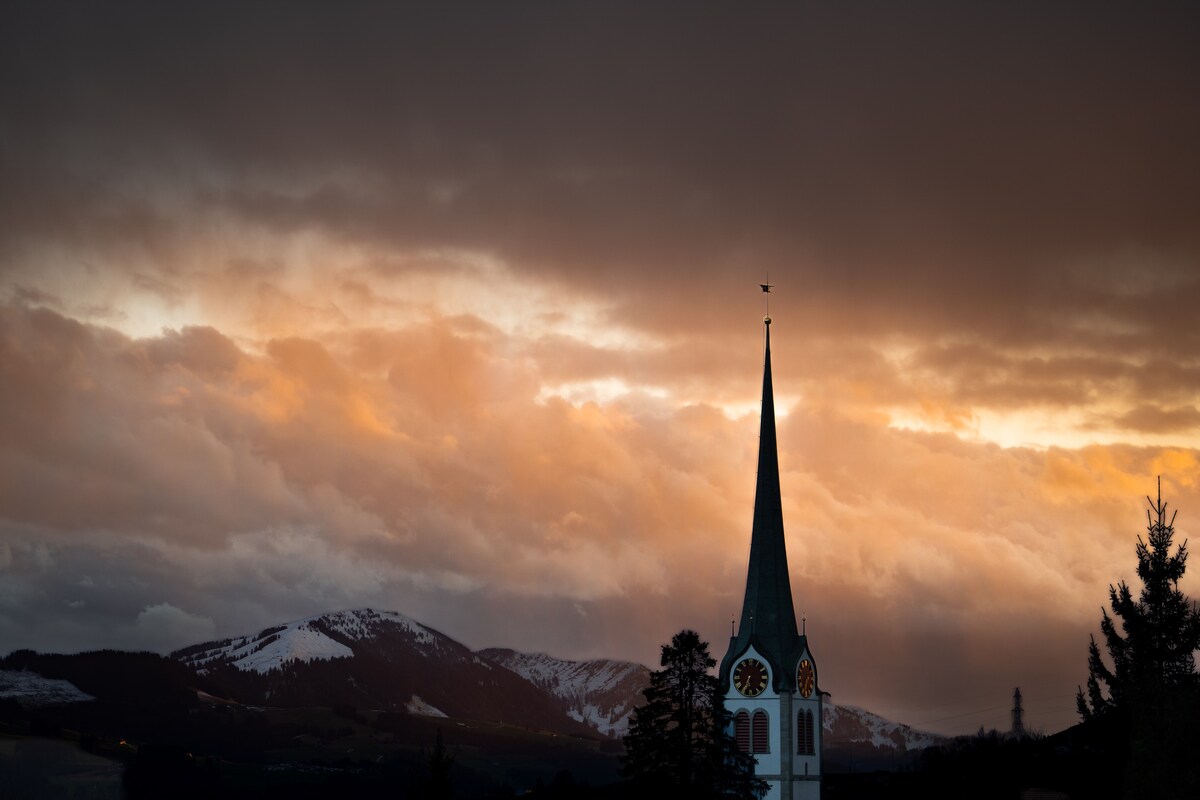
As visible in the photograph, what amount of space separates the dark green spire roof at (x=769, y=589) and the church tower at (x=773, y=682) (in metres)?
0.09

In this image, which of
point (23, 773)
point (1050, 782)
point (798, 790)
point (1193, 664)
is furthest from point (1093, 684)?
point (23, 773)

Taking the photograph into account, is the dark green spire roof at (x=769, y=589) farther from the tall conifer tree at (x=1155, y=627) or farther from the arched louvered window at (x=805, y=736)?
the tall conifer tree at (x=1155, y=627)

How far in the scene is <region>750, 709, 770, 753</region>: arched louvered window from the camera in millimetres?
131250

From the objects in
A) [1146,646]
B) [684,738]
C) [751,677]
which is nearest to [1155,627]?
[1146,646]

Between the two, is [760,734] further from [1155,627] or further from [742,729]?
[1155,627]

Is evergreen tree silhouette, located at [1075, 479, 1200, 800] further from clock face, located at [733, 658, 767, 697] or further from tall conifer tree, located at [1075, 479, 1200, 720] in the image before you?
clock face, located at [733, 658, 767, 697]

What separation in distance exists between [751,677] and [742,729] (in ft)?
14.6

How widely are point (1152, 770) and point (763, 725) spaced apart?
7678 cm

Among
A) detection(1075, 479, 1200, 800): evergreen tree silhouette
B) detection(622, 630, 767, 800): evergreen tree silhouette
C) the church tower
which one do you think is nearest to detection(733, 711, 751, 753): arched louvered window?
the church tower

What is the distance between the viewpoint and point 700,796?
92.9m

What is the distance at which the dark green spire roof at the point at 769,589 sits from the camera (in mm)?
133875

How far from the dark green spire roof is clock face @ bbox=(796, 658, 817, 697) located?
44.8 inches

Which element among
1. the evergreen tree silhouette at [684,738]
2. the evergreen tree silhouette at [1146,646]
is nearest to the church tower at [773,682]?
the evergreen tree silhouette at [684,738]

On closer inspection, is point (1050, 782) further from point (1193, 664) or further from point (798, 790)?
point (798, 790)
